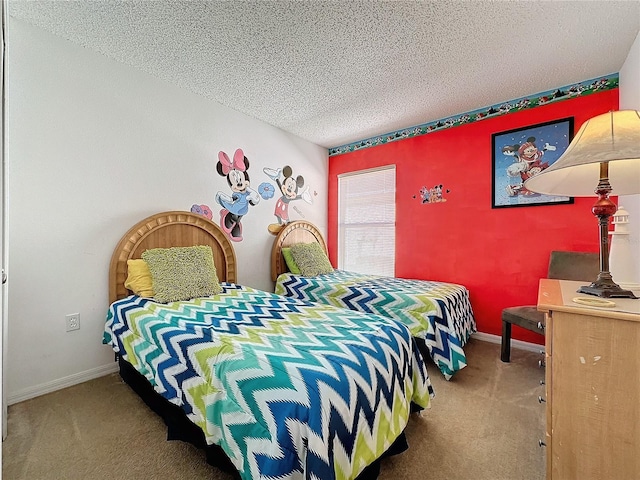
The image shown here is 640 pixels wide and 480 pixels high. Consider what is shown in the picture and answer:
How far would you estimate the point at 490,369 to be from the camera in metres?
2.29

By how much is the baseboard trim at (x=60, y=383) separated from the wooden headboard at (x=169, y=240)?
514mm

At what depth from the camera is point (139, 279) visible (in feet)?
7.01

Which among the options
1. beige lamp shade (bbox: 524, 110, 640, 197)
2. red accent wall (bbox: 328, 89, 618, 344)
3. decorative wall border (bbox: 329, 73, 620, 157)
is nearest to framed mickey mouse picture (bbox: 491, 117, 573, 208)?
red accent wall (bbox: 328, 89, 618, 344)

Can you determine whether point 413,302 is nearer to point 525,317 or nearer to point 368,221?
point 525,317

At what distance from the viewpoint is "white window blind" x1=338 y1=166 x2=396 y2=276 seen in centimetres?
365

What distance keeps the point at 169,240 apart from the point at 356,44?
2109 mm

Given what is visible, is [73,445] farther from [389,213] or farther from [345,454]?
[389,213]

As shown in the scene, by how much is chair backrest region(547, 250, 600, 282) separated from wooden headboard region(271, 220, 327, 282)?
8.14 feet

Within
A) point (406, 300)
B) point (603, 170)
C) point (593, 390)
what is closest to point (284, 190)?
point (406, 300)

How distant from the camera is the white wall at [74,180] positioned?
182 cm

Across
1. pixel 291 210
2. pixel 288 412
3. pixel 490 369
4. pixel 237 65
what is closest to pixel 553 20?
pixel 237 65

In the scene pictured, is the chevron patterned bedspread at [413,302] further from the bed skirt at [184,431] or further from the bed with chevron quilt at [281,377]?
the bed skirt at [184,431]

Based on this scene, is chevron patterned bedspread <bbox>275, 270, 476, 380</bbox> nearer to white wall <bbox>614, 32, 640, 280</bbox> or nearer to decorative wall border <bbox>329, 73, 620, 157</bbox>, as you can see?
white wall <bbox>614, 32, 640, 280</bbox>

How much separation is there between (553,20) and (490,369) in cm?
242
